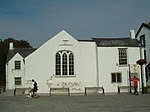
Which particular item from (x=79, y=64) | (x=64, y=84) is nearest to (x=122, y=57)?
(x=79, y=64)

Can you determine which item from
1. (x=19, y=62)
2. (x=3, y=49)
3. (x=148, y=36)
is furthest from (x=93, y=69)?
(x=3, y=49)

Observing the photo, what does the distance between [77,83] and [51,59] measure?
4420mm

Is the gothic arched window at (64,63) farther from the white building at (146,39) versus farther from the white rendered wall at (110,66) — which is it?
the white building at (146,39)

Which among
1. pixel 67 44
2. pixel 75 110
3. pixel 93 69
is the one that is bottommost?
pixel 75 110

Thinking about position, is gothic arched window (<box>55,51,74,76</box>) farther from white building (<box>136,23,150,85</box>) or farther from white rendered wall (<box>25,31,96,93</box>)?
white building (<box>136,23,150,85</box>)

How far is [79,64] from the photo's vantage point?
3512 cm

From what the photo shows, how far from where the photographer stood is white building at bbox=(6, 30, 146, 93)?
113 ft

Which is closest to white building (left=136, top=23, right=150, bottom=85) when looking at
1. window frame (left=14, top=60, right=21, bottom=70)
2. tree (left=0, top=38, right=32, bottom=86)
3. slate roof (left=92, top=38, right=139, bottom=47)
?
slate roof (left=92, top=38, right=139, bottom=47)

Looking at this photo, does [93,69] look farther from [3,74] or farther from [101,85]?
[3,74]

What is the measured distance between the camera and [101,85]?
34.6 m

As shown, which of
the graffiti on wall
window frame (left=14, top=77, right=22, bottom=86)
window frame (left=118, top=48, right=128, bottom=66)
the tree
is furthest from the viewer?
the tree

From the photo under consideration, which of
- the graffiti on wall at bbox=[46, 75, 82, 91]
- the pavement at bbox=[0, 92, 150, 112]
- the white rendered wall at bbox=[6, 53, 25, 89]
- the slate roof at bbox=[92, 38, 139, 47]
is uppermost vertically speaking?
the slate roof at bbox=[92, 38, 139, 47]

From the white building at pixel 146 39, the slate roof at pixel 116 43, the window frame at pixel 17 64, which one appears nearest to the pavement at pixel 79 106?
the slate roof at pixel 116 43

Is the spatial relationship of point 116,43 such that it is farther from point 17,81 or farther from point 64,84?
point 17,81
